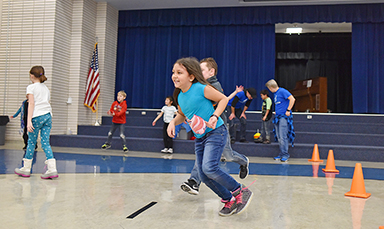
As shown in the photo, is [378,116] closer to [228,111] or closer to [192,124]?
[228,111]

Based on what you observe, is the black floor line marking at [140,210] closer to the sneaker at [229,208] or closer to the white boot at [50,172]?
the sneaker at [229,208]

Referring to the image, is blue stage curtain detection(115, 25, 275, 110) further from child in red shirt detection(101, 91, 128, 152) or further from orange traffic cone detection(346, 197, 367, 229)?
orange traffic cone detection(346, 197, 367, 229)

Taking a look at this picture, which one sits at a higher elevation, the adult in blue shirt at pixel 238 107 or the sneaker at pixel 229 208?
the adult in blue shirt at pixel 238 107

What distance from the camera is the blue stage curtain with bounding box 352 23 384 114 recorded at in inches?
383

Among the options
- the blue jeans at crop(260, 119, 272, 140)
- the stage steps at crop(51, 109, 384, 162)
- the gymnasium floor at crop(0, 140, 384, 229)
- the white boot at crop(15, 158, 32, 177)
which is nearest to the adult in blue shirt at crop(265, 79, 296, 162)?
the stage steps at crop(51, 109, 384, 162)

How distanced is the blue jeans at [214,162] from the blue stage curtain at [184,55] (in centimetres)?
794

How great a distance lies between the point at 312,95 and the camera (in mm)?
11086

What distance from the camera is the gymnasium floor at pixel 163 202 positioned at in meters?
2.29

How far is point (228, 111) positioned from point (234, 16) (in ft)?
15.4

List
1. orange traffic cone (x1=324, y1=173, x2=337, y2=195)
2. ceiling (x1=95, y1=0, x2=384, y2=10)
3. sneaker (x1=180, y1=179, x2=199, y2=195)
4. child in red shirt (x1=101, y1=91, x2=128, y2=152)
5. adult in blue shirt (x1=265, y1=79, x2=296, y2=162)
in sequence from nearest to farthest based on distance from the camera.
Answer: sneaker (x1=180, y1=179, x2=199, y2=195), orange traffic cone (x1=324, y1=173, x2=337, y2=195), adult in blue shirt (x1=265, y1=79, x2=296, y2=162), child in red shirt (x1=101, y1=91, x2=128, y2=152), ceiling (x1=95, y1=0, x2=384, y2=10)

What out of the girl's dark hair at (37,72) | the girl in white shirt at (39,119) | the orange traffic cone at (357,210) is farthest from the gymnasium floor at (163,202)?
the girl's dark hair at (37,72)

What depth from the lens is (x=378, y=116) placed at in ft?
30.3

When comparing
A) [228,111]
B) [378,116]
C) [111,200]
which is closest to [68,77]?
[228,111]

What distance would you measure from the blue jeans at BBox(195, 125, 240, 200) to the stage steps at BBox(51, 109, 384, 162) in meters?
4.75
